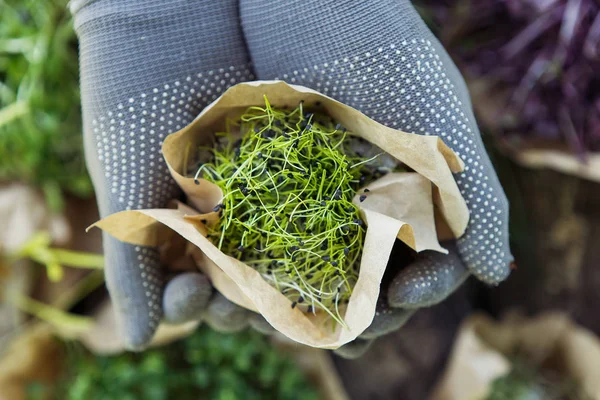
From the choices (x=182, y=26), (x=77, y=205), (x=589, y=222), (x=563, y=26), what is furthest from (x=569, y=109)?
(x=77, y=205)

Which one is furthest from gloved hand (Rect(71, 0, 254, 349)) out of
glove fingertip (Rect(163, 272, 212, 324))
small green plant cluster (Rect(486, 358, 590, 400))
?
small green plant cluster (Rect(486, 358, 590, 400))

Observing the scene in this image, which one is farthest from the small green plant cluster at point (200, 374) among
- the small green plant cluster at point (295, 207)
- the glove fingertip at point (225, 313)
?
the small green plant cluster at point (295, 207)

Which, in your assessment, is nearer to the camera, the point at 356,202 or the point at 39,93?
the point at 356,202

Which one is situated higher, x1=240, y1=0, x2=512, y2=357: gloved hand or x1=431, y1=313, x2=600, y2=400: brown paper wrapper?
x1=240, y1=0, x2=512, y2=357: gloved hand

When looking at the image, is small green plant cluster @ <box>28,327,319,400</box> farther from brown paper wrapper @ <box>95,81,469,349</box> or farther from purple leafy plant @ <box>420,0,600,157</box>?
purple leafy plant @ <box>420,0,600,157</box>

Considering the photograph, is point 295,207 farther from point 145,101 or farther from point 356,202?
point 145,101

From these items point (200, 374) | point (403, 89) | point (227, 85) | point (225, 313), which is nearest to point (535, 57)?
point (403, 89)
